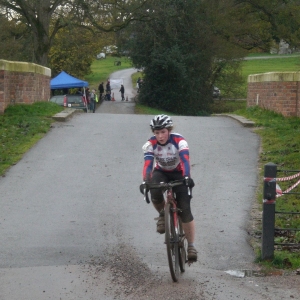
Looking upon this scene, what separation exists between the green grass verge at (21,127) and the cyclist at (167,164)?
6016mm

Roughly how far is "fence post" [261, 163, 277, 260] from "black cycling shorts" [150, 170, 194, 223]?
104cm

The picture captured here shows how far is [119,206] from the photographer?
10266mm

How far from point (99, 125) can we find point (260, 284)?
12.0m

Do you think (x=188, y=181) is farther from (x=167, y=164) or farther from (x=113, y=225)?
(x=113, y=225)

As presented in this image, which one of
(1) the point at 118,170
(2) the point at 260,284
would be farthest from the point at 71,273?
(1) the point at 118,170

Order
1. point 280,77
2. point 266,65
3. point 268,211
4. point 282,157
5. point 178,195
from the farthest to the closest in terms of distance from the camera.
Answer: point 266,65
point 280,77
point 282,157
point 268,211
point 178,195

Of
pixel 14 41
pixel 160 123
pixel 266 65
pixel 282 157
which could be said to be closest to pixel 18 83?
pixel 282 157

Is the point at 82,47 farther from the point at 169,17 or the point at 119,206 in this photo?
the point at 119,206

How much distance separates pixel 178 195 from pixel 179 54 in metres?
34.1

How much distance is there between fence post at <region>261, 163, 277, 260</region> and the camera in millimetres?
7570

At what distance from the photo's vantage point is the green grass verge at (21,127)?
46.1 ft

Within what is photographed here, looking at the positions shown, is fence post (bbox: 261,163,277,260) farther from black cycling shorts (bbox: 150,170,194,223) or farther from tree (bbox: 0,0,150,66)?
tree (bbox: 0,0,150,66)

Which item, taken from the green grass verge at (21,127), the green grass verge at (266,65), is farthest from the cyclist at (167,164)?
the green grass verge at (266,65)

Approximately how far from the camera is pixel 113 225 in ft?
30.3
